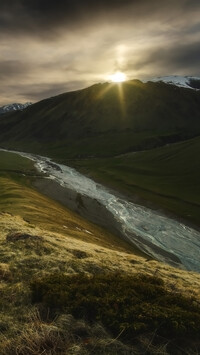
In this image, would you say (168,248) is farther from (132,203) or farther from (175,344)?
(175,344)

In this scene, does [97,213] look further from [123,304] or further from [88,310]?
[88,310]

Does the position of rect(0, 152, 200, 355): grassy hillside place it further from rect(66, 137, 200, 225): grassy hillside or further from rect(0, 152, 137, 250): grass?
rect(66, 137, 200, 225): grassy hillside

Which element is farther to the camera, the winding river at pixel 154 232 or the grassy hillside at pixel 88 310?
the winding river at pixel 154 232

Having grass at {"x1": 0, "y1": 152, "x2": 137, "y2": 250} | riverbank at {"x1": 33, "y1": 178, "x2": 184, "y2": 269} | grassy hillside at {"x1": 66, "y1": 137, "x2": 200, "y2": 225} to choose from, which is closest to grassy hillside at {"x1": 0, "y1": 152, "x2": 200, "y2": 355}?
grass at {"x1": 0, "y1": 152, "x2": 137, "y2": 250}

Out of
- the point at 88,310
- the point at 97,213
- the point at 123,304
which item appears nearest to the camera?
the point at 88,310

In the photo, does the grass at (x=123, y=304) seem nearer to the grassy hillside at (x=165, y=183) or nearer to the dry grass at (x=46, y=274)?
the dry grass at (x=46, y=274)

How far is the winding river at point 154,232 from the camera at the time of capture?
7481cm

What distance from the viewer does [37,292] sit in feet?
50.3

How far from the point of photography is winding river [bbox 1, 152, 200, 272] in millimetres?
74812

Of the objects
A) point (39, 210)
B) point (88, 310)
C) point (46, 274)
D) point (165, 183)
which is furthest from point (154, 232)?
point (88, 310)

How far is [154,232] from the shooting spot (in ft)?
300

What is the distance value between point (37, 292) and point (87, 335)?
11.5 feet

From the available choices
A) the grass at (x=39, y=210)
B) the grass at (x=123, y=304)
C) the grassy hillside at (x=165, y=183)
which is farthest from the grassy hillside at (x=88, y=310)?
the grassy hillside at (x=165, y=183)

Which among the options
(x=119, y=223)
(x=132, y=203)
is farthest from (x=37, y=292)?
(x=132, y=203)
